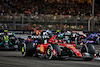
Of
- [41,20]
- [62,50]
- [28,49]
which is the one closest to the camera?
[62,50]

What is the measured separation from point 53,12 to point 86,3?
608cm

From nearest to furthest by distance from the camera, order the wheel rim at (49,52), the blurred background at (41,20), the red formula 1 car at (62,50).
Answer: the red formula 1 car at (62,50) < the wheel rim at (49,52) < the blurred background at (41,20)

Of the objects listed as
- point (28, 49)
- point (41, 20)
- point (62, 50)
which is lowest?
point (28, 49)

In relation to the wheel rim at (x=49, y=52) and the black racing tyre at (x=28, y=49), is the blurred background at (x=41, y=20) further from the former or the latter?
the wheel rim at (x=49, y=52)

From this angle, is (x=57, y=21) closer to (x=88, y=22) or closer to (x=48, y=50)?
(x=88, y=22)

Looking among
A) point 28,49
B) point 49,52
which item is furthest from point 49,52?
point 28,49

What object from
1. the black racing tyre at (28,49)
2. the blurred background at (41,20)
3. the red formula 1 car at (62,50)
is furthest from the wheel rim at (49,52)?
the blurred background at (41,20)

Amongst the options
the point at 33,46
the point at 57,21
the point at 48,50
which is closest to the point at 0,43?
the point at 33,46

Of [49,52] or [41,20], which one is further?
[41,20]

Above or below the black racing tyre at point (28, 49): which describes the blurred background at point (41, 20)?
above

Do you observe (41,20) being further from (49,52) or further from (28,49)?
(49,52)

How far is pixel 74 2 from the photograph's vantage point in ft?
110

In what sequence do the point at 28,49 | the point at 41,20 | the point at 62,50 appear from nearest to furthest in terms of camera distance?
1. the point at 62,50
2. the point at 28,49
3. the point at 41,20

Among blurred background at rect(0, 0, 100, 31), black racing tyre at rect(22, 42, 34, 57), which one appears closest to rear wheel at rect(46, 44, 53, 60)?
black racing tyre at rect(22, 42, 34, 57)
